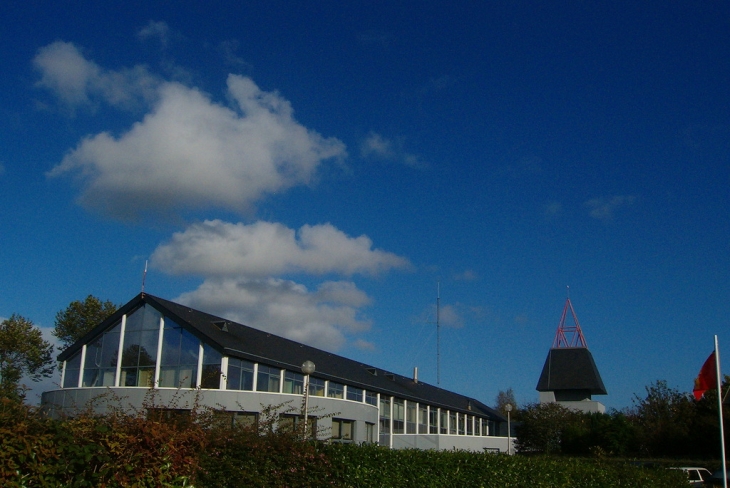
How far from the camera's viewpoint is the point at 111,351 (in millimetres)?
33156

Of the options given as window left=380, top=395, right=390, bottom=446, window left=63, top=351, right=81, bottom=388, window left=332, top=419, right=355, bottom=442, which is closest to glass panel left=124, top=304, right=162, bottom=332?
window left=63, top=351, right=81, bottom=388

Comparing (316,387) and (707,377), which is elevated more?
(316,387)

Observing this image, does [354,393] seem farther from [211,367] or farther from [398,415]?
[211,367]

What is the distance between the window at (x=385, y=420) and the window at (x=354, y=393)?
8.73 feet

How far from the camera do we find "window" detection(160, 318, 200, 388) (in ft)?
101

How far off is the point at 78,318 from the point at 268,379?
4306 cm

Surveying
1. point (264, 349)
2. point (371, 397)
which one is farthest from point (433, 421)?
point (264, 349)

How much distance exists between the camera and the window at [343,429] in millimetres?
33141

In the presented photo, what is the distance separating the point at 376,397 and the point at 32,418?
1418 inches

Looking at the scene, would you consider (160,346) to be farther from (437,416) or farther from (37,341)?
(37,341)

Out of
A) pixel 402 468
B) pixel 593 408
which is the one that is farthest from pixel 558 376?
pixel 402 468

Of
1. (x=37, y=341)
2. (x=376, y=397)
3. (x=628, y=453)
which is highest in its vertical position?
(x=37, y=341)

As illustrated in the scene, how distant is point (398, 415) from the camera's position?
44.8 metres

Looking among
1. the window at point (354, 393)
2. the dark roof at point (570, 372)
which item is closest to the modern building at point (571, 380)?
the dark roof at point (570, 372)
